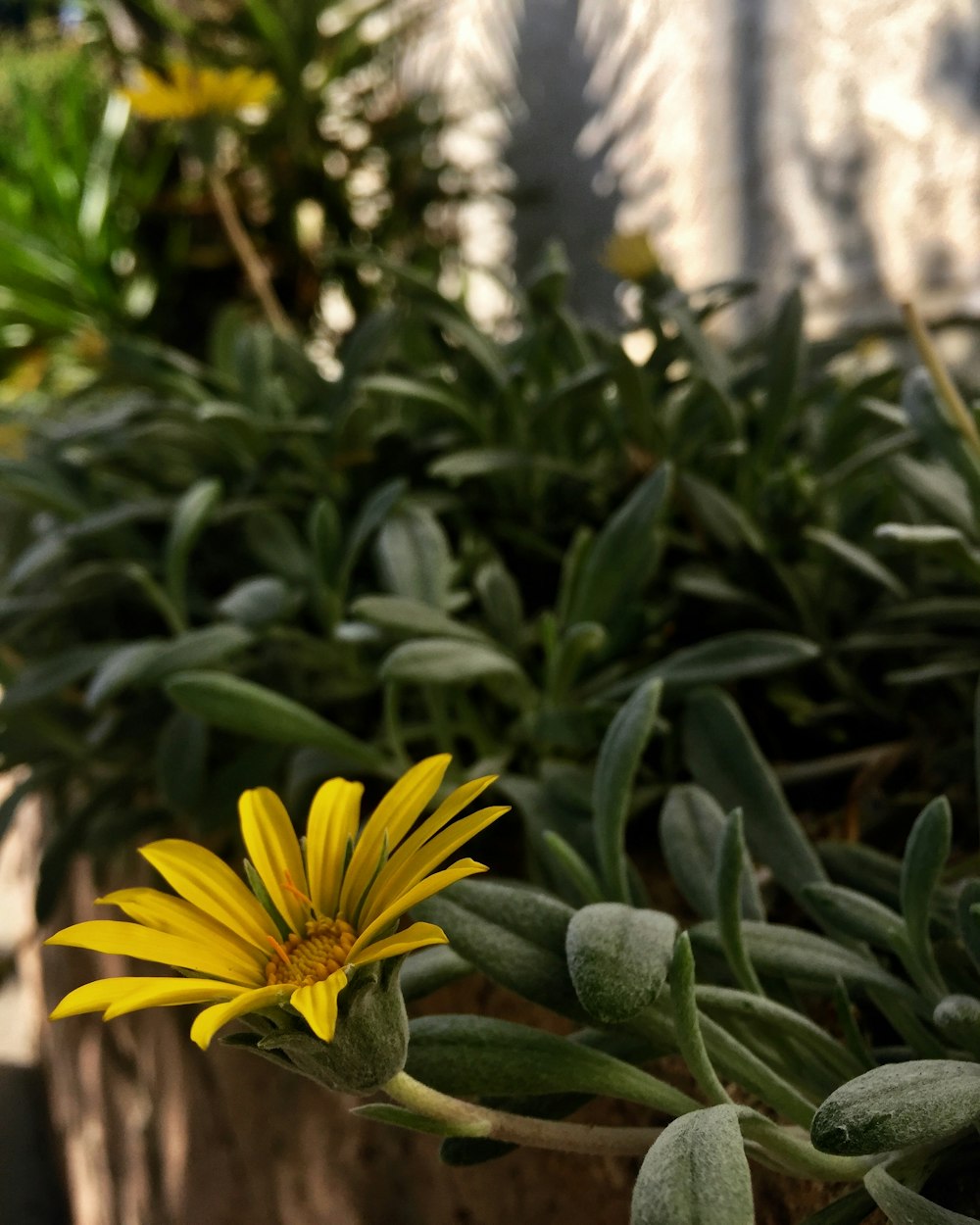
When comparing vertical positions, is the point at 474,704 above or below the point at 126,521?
below

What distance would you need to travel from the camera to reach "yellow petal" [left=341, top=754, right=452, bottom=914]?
326 millimetres

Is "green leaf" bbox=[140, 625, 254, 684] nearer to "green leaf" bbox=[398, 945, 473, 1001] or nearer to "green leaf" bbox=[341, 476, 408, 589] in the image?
"green leaf" bbox=[341, 476, 408, 589]

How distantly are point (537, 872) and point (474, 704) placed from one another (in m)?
0.18

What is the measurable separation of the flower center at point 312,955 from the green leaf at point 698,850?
0.18 metres

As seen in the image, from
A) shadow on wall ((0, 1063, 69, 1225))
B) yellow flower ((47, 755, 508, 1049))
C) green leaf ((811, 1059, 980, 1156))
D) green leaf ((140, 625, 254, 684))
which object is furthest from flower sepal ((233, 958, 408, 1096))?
shadow on wall ((0, 1063, 69, 1225))

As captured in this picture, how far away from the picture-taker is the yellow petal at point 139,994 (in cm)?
25

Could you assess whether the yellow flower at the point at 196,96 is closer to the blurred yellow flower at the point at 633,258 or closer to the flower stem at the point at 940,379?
the blurred yellow flower at the point at 633,258

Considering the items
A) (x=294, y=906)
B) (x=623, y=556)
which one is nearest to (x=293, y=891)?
(x=294, y=906)

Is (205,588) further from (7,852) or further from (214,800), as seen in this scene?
(7,852)

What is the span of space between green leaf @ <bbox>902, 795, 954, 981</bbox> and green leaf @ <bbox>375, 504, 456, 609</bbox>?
32 centimetres

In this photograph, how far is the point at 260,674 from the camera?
2.55ft

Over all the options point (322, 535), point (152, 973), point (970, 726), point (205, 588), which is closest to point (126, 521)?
point (205, 588)

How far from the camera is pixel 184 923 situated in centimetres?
32

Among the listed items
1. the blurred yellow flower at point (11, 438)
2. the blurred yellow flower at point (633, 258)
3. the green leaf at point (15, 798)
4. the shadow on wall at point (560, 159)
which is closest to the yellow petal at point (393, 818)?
the green leaf at point (15, 798)
